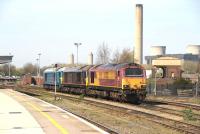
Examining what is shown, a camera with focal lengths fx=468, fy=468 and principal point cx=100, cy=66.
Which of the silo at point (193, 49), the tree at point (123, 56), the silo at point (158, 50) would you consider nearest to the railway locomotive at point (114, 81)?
the tree at point (123, 56)

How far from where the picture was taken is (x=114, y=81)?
1545 inches

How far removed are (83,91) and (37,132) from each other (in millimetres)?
36051

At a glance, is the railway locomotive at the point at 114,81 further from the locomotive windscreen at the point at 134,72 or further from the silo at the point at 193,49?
the silo at the point at 193,49

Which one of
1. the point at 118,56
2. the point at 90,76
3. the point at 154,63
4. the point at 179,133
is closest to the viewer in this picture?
the point at 179,133

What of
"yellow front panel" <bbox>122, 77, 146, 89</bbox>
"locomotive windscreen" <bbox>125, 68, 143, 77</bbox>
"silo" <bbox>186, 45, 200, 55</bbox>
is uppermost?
"silo" <bbox>186, 45, 200, 55</bbox>

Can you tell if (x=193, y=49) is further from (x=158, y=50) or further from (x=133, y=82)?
(x=133, y=82)

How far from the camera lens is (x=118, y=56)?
114 meters

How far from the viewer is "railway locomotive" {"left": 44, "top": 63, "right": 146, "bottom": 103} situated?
122 feet

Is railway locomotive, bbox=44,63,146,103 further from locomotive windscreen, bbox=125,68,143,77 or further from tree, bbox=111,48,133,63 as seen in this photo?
tree, bbox=111,48,133,63

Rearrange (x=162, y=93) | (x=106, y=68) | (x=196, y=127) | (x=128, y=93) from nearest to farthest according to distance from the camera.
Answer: (x=196, y=127)
(x=128, y=93)
(x=106, y=68)
(x=162, y=93)

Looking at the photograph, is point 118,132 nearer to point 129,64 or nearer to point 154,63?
point 129,64

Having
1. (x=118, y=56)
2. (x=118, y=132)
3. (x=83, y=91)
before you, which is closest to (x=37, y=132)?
(x=118, y=132)

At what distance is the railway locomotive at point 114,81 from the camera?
122ft

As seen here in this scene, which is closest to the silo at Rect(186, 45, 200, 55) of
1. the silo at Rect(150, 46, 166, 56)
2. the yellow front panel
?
the silo at Rect(150, 46, 166, 56)
